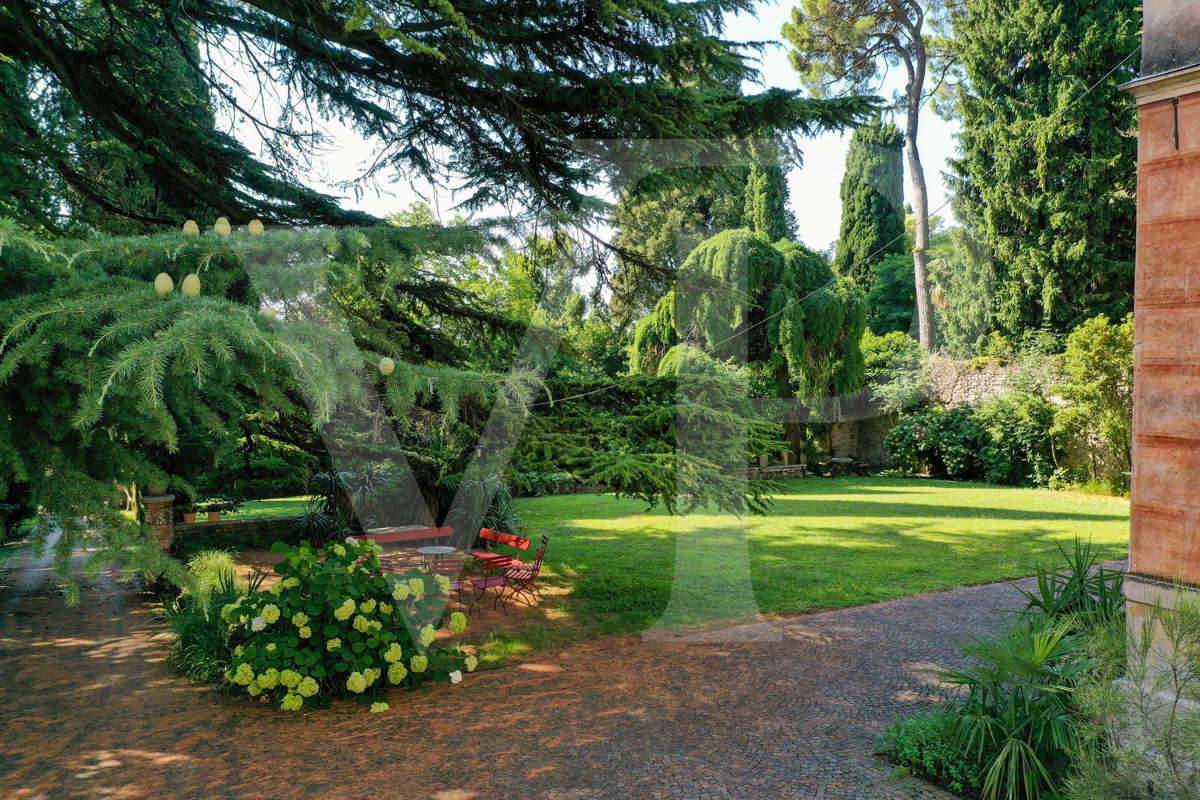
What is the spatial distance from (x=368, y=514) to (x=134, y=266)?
817cm

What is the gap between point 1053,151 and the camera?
17.7 metres

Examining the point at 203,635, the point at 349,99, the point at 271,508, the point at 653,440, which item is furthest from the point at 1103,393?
the point at 271,508

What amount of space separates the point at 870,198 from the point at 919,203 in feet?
14.4

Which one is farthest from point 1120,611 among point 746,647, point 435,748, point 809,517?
point 809,517

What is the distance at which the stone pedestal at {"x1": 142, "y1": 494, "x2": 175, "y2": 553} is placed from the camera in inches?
329

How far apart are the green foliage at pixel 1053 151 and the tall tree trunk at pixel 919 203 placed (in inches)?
120

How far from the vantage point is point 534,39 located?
17.6ft

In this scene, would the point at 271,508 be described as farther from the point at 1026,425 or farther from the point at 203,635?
the point at 1026,425

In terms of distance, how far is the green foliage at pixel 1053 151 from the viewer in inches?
665

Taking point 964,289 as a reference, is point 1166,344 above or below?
below

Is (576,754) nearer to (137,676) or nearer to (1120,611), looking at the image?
(1120,611)

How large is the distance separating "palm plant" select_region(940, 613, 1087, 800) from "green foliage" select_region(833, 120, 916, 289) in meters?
25.6

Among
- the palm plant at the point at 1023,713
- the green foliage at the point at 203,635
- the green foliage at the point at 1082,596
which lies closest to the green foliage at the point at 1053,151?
the green foliage at the point at 1082,596

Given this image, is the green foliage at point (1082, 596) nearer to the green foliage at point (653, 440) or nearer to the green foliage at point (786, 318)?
the green foliage at point (653, 440)
